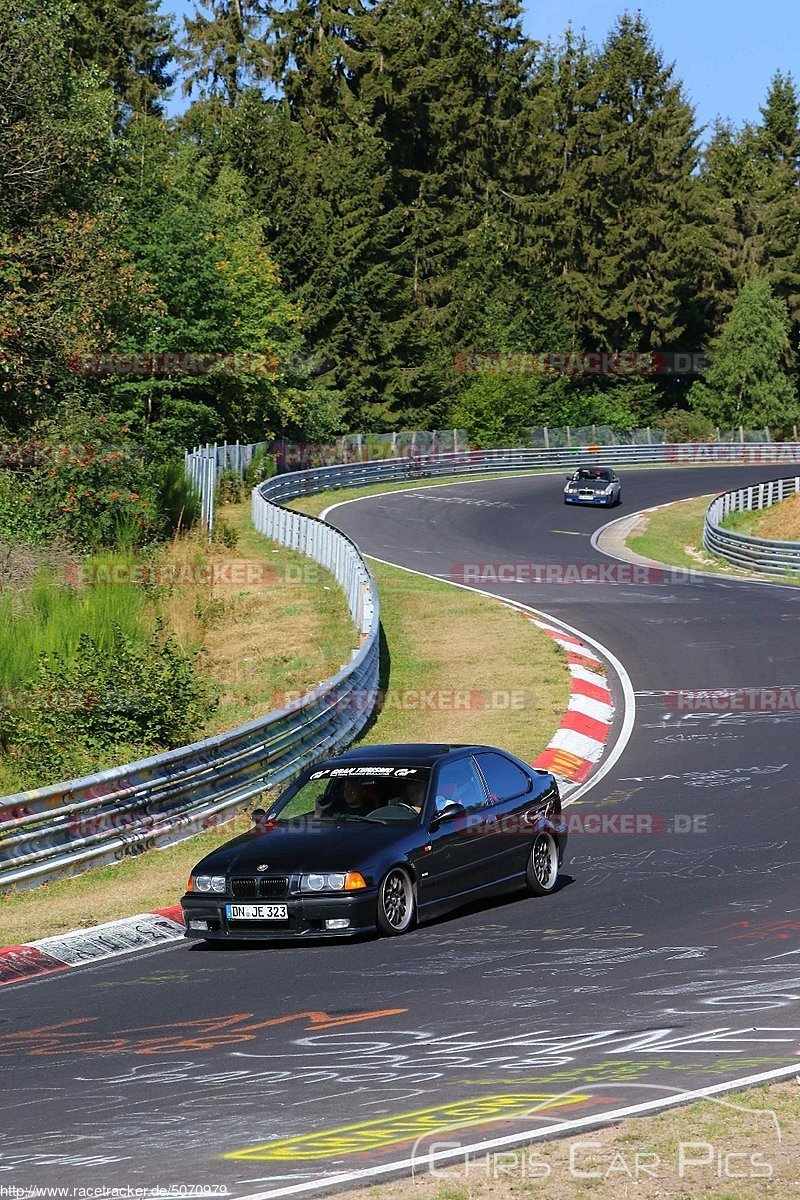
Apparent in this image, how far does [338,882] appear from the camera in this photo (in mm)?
11258

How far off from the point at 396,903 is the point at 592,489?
147 ft

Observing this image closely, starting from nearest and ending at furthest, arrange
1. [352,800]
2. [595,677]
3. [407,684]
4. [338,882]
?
1. [338,882]
2. [352,800]
3. [407,684]
4. [595,677]

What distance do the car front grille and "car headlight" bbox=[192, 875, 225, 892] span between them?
0.10 m

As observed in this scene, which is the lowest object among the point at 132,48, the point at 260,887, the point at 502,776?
the point at 260,887

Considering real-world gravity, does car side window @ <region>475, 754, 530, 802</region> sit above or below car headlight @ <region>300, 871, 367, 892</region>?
above

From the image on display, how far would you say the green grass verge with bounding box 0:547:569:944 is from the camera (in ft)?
44.4

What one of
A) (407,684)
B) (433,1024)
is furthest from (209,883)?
(407,684)

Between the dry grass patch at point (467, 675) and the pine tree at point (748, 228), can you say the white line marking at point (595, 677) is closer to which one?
the dry grass patch at point (467, 675)

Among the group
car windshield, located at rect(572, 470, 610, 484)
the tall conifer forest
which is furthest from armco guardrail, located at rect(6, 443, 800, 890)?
the tall conifer forest

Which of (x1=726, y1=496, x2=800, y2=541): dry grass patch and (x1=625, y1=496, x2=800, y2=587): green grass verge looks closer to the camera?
(x1=625, y1=496, x2=800, y2=587): green grass verge

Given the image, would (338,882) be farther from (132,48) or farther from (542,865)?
(132,48)

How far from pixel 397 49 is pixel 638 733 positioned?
3187 inches

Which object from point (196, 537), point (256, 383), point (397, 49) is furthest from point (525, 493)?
point (397, 49)

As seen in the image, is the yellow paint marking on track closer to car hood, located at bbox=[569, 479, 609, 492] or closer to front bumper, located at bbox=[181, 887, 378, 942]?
front bumper, located at bbox=[181, 887, 378, 942]
